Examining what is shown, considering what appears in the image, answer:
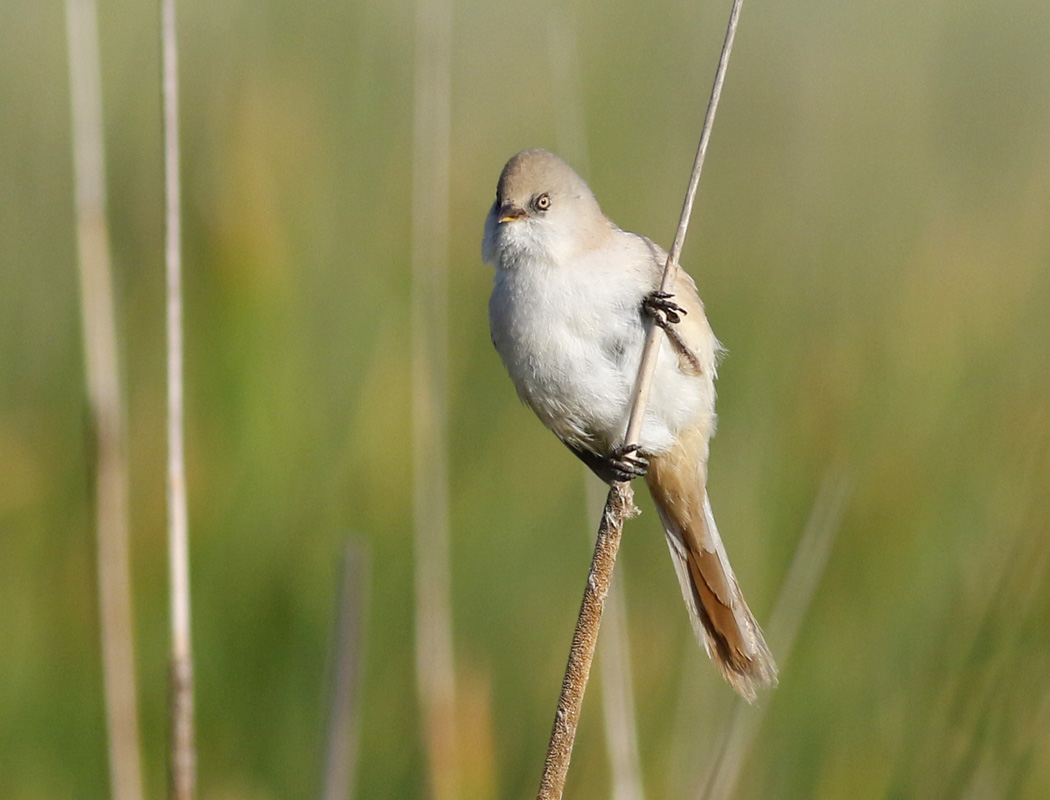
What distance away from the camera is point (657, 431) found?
8.35 ft

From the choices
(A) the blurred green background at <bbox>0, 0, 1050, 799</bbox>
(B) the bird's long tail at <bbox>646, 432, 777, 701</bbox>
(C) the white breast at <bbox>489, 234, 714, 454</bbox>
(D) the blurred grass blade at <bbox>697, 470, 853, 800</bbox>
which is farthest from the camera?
(A) the blurred green background at <bbox>0, 0, 1050, 799</bbox>

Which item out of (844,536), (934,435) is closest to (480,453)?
(844,536)

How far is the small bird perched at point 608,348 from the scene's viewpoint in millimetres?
2346

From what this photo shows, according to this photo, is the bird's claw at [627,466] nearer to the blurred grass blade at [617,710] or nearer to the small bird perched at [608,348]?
the small bird perched at [608,348]

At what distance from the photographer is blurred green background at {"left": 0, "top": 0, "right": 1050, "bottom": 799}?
262 cm

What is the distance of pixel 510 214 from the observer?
243 cm

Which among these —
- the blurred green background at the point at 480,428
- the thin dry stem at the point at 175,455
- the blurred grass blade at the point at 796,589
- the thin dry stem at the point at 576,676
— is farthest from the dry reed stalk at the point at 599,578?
the blurred green background at the point at 480,428

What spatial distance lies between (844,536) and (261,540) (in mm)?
1517

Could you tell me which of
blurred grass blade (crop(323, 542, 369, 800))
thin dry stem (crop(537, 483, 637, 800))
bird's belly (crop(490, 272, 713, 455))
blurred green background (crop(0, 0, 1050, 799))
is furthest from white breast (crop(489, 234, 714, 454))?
blurred grass blade (crop(323, 542, 369, 800))

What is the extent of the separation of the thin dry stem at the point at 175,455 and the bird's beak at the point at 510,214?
2.54 feet

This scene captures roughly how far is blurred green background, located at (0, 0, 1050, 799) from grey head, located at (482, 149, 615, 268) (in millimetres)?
702

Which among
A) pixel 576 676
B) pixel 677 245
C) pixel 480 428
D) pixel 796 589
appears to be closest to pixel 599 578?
pixel 576 676

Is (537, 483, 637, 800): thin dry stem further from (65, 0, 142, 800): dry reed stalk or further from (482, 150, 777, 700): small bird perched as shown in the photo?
(65, 0, 142, 800): dry reed stalk

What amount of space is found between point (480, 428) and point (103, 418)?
1.41m
